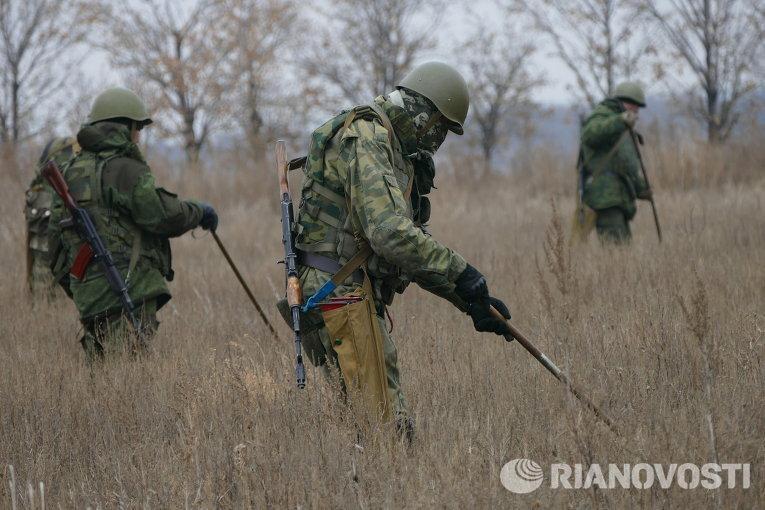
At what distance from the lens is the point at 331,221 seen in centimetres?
371

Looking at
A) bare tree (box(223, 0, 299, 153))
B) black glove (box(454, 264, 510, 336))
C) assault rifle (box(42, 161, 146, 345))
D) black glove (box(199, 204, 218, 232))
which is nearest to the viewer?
black glove (box(454, 264, 510, 336))

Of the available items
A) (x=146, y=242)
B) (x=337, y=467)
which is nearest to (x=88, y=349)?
(x=146, y=242)

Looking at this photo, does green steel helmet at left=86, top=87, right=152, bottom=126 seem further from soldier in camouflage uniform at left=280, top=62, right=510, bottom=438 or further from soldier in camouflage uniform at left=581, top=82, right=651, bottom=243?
soldier in camouflage uniform at left=581, top=82, right=651, bottom=243

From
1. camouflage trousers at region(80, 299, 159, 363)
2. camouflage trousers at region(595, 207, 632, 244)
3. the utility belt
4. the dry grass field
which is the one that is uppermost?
camouflage trousers at region(595, 207, 632, 244)

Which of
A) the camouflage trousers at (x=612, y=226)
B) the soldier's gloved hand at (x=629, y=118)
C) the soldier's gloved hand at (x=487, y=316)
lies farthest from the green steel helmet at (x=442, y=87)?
the camouflage trousers at (x=612, y=226)

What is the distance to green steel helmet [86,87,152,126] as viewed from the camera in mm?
5641

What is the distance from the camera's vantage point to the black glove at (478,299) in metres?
3.52

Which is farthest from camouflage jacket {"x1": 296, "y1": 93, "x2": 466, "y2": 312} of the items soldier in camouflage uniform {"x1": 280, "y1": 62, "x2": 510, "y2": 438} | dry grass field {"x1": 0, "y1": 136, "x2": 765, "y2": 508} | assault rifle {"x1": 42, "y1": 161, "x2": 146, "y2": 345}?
assault rifle {"x1": 42, "y1": 161, "x2": 146, "y2": 345}

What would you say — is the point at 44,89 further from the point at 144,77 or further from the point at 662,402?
the point at 662,402

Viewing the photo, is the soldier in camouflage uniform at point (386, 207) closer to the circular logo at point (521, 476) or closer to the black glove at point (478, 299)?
the black glove at point (478, 299)

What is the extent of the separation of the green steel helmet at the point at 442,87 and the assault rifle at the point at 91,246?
254 cm

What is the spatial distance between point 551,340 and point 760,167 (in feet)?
35.7

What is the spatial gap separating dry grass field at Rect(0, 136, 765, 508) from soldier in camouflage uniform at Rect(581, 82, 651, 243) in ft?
2.15

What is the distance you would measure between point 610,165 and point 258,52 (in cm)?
1573
